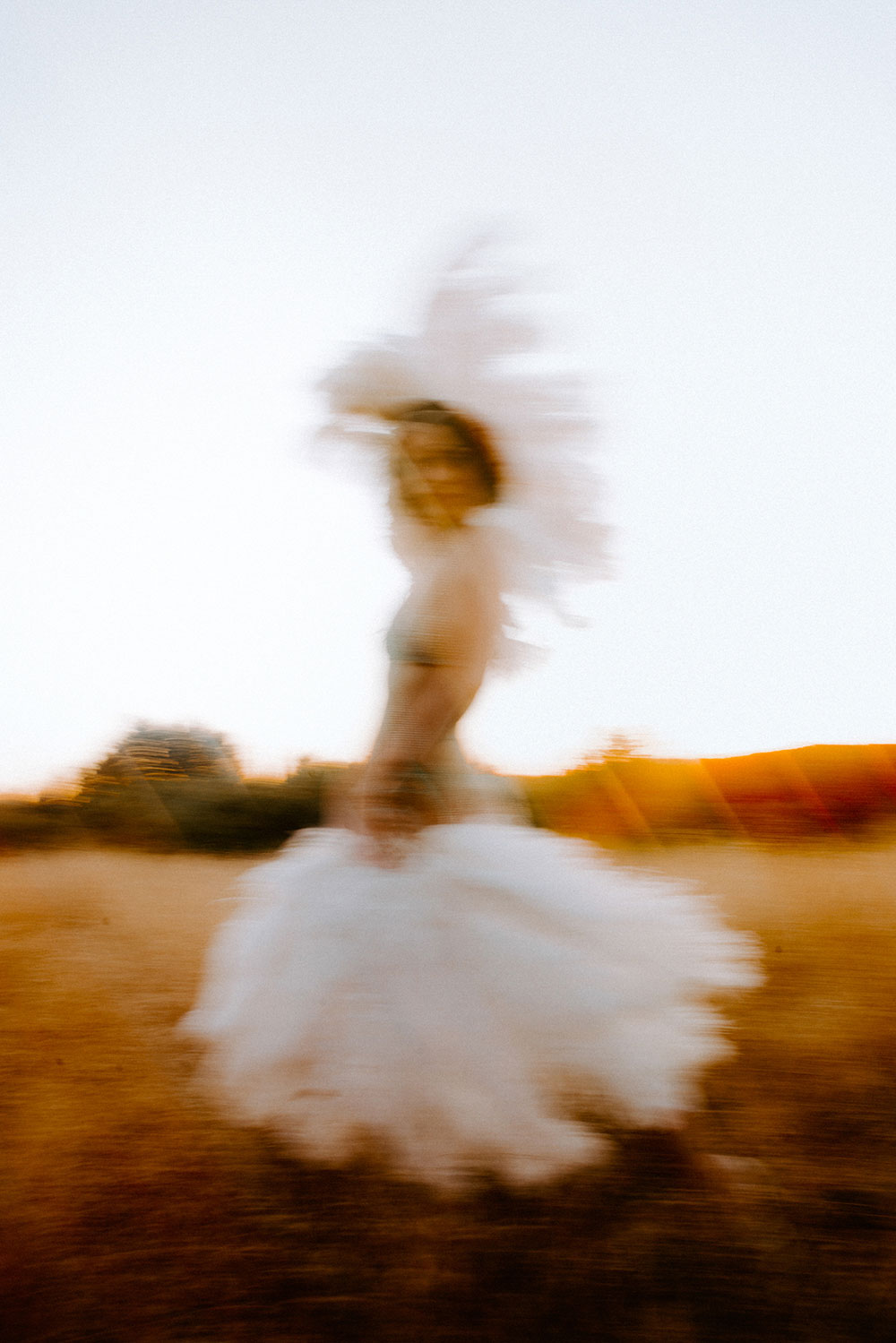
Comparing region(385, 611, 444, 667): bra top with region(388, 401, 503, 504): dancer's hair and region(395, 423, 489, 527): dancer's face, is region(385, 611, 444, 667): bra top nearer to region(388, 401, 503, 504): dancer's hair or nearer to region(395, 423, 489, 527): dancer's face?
region(395, 423, 489, 527): dancer's face

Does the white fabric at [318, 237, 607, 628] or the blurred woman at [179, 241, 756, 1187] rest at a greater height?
the white fabric at [318, 237, 607, 628]

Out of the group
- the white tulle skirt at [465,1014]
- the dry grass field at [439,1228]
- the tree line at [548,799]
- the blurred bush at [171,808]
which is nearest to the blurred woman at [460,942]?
the white tulle skirt at [465,1014]

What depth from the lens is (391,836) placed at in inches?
59.2

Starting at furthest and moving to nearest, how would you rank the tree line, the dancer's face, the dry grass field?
the tree line → the dancer's face → the dry grass field

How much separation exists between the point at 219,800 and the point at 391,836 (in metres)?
8.63

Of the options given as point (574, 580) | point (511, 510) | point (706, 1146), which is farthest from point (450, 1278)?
point (511, 510)

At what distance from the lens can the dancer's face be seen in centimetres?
167

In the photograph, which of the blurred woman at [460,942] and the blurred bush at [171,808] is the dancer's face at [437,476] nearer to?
the blurred woman at [460,942]

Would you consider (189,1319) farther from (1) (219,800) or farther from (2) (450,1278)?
(1) (219,800)

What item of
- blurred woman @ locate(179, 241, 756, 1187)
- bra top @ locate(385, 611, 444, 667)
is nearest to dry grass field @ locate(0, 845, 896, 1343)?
blurred woman @ locate(179, 241, 756, 1187)

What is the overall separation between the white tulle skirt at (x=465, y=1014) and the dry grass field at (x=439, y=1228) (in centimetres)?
13

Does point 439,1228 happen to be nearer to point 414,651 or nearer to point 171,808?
point 414,651

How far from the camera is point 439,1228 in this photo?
4.74ft

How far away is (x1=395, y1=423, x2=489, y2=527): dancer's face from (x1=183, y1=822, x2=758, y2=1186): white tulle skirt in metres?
0.75
